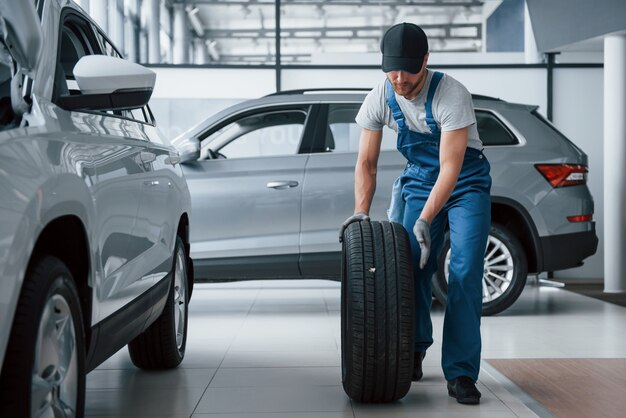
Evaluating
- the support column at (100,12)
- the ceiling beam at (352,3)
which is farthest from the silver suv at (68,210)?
the ceiling beam at (352,3)

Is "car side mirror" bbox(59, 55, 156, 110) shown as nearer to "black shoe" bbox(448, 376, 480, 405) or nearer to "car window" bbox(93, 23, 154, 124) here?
"car window" bbox(93, 23, 154, 124)

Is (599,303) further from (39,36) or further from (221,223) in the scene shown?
(39,36)

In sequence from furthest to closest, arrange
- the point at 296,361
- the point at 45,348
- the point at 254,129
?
the point at 254,129, the point at 296,361, the point at 45,348

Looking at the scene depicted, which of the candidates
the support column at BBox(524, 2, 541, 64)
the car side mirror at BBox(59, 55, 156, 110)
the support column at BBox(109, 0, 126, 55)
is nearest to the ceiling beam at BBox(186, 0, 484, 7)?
the support column at BBox(524, 2, 541, 64)

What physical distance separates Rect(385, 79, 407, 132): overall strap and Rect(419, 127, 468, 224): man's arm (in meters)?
0.25

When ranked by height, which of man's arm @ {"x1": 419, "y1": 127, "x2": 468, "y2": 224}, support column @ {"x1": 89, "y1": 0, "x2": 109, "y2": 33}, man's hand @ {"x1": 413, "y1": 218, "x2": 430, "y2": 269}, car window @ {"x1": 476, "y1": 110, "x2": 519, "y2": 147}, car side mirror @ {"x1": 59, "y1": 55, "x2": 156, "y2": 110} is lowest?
man's hand @ {"x1": 413, "y1": 218, "x2": 430, "y2": 269}

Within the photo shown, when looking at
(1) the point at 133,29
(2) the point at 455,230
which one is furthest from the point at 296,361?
(1) the point at 133,29

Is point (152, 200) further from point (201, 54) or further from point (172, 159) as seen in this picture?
point (201, 54)

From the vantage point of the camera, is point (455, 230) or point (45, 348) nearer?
point (45, 348)

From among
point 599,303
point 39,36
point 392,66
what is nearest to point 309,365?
point 392,66

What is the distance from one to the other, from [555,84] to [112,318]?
834 cm

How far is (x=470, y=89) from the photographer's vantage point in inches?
424

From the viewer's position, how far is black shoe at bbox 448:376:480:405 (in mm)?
4211

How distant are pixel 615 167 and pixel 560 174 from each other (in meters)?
2.31
